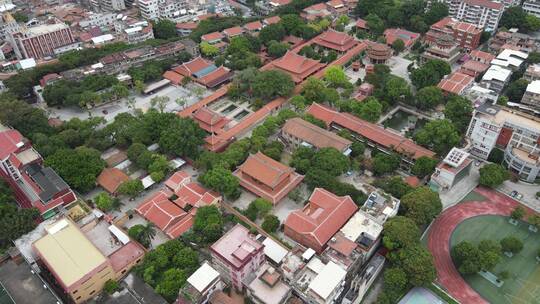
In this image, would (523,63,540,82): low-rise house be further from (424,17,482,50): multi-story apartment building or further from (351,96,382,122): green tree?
(351,96,382,122): green tree

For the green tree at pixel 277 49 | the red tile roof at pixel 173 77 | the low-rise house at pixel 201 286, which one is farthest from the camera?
the green tree at pixel 277 49

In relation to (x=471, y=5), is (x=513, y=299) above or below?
below

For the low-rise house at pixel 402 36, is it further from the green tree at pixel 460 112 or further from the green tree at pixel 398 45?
the green tree at pixel 460 112

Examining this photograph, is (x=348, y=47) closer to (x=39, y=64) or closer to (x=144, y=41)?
(x=144, y=41)

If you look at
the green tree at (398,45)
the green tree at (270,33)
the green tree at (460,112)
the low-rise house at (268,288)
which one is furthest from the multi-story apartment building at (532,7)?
the low-rise house at (268,288)

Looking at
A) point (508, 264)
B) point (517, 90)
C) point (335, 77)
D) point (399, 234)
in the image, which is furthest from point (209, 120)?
point (517, 90)

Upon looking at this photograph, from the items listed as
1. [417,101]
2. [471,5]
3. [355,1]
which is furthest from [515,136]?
[355,1]

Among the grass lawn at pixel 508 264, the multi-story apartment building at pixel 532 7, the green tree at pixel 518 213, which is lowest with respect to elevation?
the grass lawn at pixel 508 264
